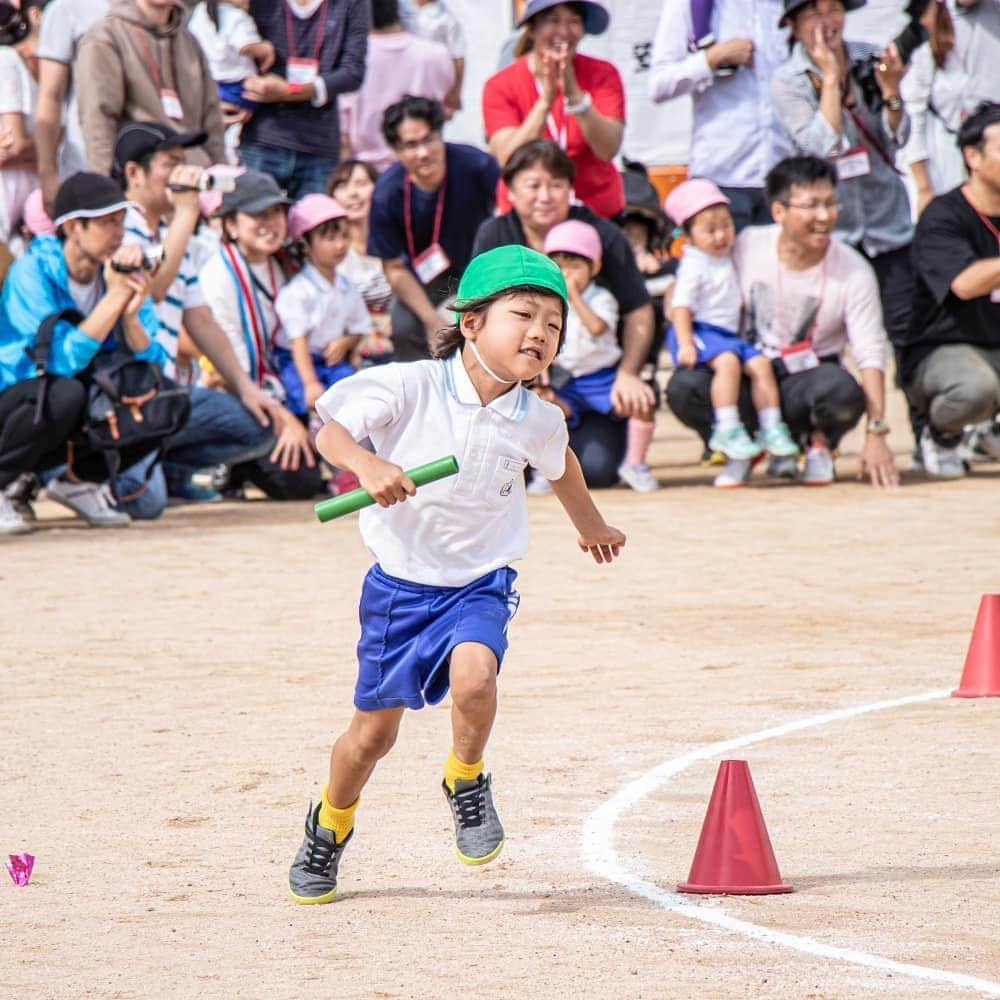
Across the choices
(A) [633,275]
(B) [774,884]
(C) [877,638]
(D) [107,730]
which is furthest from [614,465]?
(B) [774,884]

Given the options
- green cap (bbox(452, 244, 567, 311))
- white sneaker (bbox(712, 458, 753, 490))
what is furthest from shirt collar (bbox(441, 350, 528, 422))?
white sneaker (bbox(712, 458, 753, 490))

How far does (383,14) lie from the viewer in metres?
12.8

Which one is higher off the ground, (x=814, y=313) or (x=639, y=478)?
(x=814, y=313)

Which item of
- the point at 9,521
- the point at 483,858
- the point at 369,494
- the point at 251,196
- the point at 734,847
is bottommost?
the point at 9,521

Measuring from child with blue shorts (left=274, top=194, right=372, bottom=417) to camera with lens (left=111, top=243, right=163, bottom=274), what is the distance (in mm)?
1016

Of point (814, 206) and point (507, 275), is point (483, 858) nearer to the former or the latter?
point (507, 275)

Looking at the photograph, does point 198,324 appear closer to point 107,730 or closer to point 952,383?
point 952,383

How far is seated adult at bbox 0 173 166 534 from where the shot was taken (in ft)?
30.3

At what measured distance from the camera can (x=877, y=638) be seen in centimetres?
692

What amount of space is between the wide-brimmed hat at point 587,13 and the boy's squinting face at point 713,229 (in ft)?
3.92

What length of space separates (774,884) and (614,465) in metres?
7.15

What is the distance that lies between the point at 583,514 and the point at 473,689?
597 millimetres

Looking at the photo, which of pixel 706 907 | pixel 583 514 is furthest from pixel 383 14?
pixel 706 907

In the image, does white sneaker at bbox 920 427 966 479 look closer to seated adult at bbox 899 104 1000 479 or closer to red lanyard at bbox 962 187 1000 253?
seated adult at bbox 899 104 1000 479
